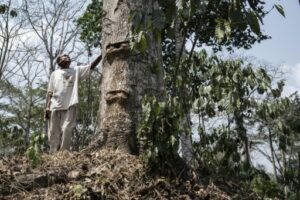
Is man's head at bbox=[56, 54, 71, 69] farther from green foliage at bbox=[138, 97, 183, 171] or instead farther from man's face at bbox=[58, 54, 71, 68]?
green foliage at bbox=[138, 97, 183, 171]

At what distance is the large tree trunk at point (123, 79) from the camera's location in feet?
13.1

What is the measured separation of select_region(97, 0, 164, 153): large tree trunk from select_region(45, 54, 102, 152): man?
0.60 meters

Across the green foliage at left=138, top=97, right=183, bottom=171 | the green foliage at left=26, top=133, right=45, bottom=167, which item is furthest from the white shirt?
the green foliage at left=138, top=97, right=183, bottom=171

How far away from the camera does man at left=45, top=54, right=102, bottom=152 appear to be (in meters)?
4.91

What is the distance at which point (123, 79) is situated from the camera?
164 inches

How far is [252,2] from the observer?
5.81 ft

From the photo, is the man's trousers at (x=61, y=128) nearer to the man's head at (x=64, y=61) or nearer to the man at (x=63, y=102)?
the man at (x=63, y=102)

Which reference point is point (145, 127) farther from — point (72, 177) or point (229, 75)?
point (229, 75)

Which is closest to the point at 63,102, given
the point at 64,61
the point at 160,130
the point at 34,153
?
the point at 64,61

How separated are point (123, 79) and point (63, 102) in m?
1.11

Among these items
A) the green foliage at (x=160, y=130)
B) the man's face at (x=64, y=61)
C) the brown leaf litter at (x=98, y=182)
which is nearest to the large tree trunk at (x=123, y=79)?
the brown leaf litter at (x=98, y=182)

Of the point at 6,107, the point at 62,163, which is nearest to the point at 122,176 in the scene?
the point at 62,163

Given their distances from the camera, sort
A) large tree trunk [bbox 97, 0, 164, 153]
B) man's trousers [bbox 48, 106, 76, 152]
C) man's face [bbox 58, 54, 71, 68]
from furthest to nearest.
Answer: man's face [bbox 58, 54, 71, 68]
man's trousers [bbox 48, 106, 76, 152]
large tree trunk [bbox 97, 0, 164, 153]

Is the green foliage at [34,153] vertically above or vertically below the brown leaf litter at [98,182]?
above
